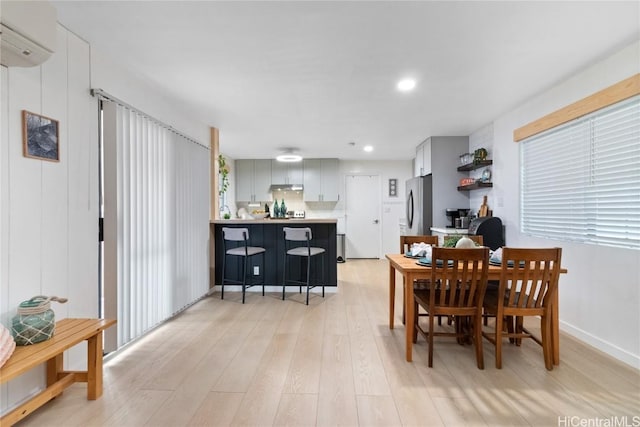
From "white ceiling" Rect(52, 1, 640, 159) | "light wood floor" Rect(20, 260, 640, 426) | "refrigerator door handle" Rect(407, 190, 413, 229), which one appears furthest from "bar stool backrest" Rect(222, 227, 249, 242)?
"refrigerator door handle" Rect(407, 190, 413, 229)

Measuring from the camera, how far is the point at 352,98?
3.15 meters

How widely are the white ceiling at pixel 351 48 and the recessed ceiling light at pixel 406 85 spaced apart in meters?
0.08

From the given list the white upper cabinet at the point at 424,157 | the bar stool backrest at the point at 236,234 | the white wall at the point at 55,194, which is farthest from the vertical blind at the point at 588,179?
the white wall at the point at 55,194

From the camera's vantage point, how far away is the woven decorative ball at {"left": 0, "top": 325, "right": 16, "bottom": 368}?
1.36 metres

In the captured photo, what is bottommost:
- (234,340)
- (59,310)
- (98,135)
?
(234,340)

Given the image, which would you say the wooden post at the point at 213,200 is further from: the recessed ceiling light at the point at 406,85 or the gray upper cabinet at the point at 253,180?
the recessed ceiling light at the point at 406,85

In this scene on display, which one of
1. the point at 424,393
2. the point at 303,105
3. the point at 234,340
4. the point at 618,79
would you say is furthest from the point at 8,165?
the point at 618,79

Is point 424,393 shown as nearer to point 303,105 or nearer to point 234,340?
point 234,340

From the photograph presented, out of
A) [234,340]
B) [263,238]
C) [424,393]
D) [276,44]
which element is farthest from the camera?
[263,238]

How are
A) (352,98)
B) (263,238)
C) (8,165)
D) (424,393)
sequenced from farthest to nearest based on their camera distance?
(263,238) < (352,98) < (424,393) < (8,165)

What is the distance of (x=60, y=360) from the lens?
1851mm

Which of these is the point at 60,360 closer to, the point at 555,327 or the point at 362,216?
the point at 555,327

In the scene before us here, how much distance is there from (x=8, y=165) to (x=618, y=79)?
13.4 feet

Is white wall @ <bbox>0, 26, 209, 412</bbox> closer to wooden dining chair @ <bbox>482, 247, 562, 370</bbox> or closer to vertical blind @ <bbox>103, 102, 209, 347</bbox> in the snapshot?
vertical blind @ <bbox>103, 102, 209, 347</bbox>
